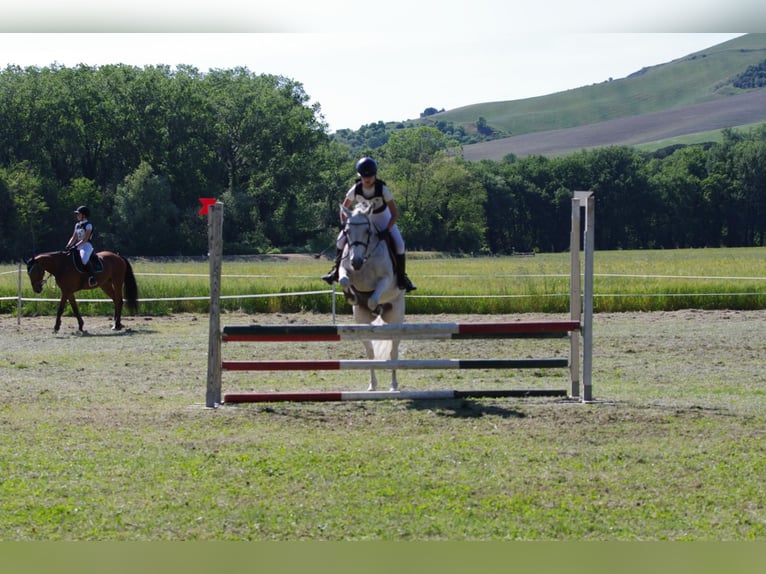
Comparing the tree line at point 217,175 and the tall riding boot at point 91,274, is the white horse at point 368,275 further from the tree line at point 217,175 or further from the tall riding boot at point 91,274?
the tree line at point 217,175

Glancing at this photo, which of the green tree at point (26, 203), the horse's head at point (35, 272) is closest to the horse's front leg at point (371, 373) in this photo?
the horse's head at point (35, 272)

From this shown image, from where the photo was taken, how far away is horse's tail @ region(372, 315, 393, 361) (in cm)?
1024

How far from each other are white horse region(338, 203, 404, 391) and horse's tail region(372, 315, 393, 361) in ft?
0.04

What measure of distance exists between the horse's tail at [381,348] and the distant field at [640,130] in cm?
14702

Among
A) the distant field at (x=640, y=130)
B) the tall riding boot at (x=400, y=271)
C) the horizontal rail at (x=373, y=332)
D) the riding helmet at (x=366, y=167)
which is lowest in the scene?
the horizontal rail at (x=373, y=332)

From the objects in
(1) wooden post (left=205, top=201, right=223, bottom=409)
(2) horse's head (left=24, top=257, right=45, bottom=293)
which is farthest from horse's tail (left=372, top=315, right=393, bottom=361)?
(2) horse's head (left=24, top=257, right=45, bottom=293)

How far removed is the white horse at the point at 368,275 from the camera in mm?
9469

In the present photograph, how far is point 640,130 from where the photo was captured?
569ft

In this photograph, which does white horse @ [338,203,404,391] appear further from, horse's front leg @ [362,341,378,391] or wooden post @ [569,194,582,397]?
wooden post @ [569,194,582,397]

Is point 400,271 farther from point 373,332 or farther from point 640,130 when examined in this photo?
point 640,130

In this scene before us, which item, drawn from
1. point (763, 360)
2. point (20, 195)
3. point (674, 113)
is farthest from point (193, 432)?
point (674, 113)

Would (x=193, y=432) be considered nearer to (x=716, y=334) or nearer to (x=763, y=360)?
(x=763, y=360)

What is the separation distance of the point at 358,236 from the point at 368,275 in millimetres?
461

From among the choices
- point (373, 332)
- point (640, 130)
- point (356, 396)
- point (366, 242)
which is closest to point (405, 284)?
point (366, 242)
